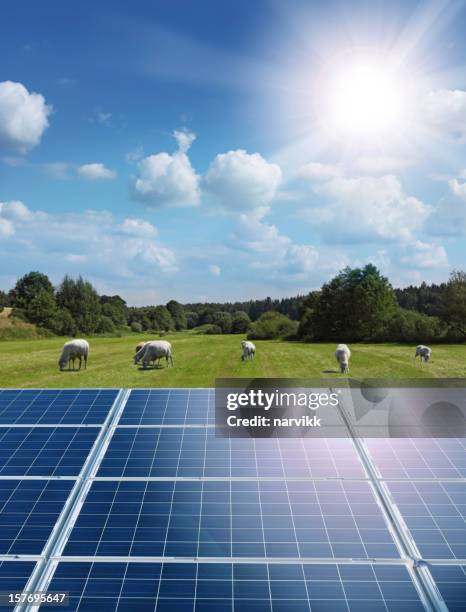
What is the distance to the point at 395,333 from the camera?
71375 millimetres

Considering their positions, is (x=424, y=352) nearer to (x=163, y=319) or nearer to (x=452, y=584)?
(x=452, y=584)

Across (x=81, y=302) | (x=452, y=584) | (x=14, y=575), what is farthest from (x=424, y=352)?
(x=81, y=302)

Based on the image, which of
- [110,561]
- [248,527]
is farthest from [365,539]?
[110,561]

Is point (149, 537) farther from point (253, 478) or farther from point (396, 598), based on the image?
point (396, 598)

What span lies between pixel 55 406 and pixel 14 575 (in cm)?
398

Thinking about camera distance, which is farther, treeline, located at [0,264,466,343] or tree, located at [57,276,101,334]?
tree, located at [57,276,101,334]

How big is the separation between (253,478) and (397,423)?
2884 mm

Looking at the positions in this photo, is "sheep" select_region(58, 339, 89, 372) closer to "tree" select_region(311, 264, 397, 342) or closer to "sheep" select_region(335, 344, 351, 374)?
"sheep" select_region(335, 344, 351, 374)

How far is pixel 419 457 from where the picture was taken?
23.8 feet

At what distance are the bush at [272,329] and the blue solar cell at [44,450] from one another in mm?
72387

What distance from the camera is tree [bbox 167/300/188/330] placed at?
5285 inches

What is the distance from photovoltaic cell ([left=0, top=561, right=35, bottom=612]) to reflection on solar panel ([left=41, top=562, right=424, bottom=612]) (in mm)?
317

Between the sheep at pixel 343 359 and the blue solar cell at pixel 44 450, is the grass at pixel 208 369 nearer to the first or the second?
the sheep at pixel 343 359

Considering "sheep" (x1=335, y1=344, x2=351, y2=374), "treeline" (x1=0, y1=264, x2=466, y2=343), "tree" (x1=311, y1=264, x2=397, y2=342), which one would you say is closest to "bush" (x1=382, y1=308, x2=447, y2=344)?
"treeline" (x1=0, y1=264, x2=466, y2=343)
